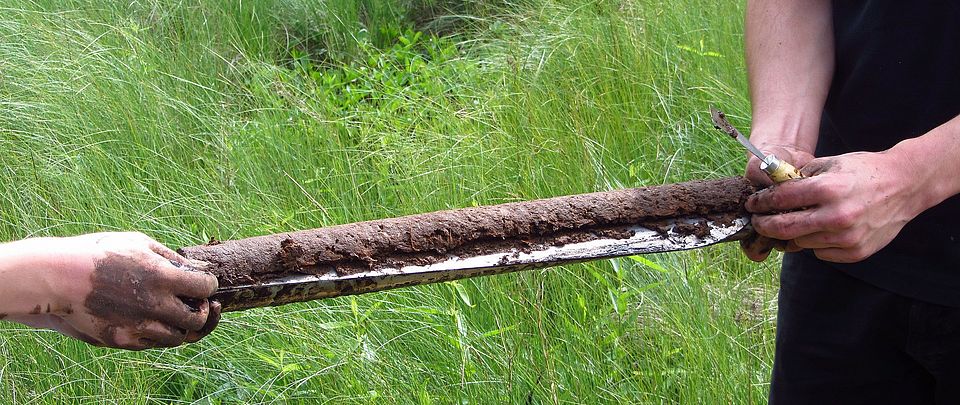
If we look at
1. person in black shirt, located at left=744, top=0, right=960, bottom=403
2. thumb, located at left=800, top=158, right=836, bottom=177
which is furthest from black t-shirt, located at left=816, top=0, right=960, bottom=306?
thumb, located at left=800, top=158, right=836, bottom=177

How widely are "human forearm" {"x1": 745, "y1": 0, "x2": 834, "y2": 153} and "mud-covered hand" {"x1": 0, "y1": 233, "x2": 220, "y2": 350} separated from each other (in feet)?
3.39

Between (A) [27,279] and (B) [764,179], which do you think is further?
(B) [764,179]

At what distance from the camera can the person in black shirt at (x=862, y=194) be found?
4.42 feet

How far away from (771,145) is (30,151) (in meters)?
2.55

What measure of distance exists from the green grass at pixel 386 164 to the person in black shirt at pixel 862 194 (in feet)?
1.77

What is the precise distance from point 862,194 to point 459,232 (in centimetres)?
61

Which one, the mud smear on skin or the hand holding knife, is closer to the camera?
the mud smear on skin

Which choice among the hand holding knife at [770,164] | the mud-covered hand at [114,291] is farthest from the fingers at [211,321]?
the hand holding knife at [770,164]

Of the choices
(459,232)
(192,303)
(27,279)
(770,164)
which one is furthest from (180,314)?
(770,164)

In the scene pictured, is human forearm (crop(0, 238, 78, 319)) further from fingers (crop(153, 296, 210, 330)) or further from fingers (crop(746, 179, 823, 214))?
fingers (crop(746, 179, 823, 214))

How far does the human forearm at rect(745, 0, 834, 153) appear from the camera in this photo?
64.4 inches

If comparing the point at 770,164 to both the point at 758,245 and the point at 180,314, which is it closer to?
the point at 758,245

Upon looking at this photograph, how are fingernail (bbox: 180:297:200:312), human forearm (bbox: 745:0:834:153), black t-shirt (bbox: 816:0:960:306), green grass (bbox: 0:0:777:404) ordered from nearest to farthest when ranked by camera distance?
fingernail (bbox: 180:297:200:312) < black t-shirt (bbox: 816:0:960:306) < human forearm (bbox: 745:0:834:153) < green grass (bbox: 0:0:777:404)

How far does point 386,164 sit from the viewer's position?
10.8 ft
